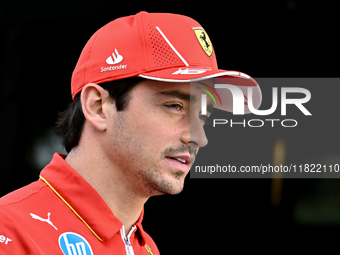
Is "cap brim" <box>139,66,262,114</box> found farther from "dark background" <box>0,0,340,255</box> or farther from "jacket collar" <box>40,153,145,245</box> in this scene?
"dark background" <box>0,0,340,255</box>

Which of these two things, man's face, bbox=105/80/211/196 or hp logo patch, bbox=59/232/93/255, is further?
man's face, bbox=105/80/211/196

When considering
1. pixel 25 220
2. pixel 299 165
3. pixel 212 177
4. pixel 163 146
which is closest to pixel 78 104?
pixel 163 146

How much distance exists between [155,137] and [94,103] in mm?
281

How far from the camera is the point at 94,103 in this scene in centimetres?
162

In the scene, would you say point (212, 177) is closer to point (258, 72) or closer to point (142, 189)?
point (258, 72)

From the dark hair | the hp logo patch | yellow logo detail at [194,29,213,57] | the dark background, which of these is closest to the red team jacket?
the hp logo patch

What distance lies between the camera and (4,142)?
320 centimetres

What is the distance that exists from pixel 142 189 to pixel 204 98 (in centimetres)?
43

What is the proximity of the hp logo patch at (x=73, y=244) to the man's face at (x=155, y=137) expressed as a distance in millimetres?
268

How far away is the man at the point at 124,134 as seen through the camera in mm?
1486

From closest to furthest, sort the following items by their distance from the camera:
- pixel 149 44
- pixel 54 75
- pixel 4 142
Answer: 1. pixel 149 44
2. pixel 4 142
3. pixel 54 75

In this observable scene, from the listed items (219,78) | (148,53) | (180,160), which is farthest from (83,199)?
(219,78)

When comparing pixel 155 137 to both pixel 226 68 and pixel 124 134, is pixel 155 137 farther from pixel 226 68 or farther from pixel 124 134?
pixel 226 68

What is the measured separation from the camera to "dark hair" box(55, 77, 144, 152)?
159cm
